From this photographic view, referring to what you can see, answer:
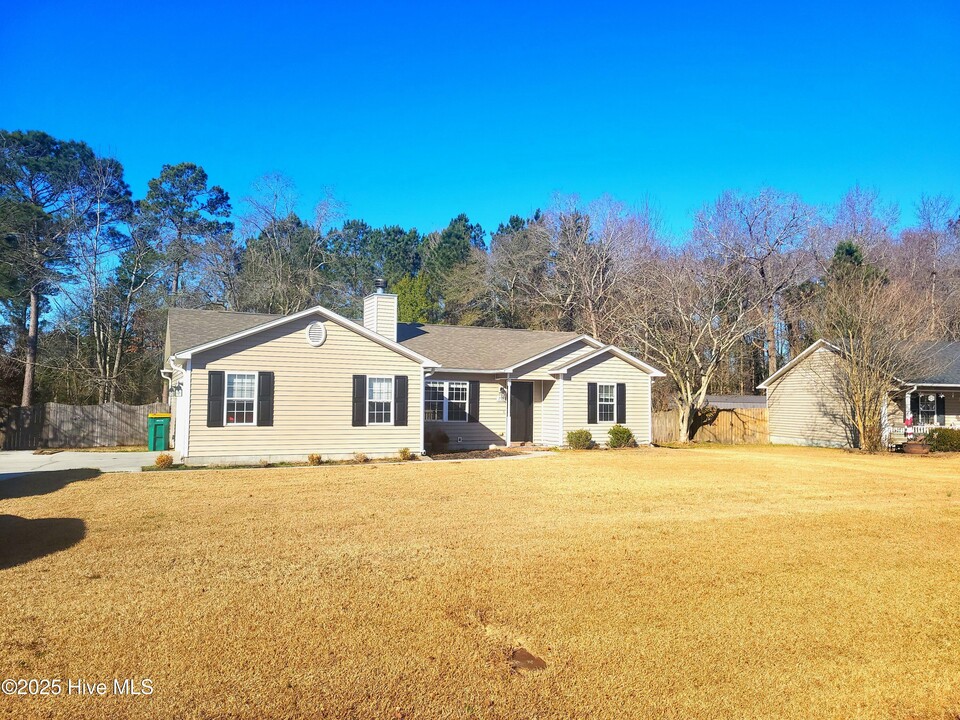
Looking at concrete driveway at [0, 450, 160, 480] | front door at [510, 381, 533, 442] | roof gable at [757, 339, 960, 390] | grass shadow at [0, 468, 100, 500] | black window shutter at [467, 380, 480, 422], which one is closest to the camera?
grass shadow at [0, 468, 100, 500]

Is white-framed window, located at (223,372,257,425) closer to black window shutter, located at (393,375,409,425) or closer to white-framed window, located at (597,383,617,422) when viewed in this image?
black window shutter, located at (393,375,409,425)

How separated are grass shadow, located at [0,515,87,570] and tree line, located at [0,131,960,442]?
22677 millimetres

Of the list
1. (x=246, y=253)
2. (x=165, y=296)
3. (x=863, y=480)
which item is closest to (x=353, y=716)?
(x=863, y=480)

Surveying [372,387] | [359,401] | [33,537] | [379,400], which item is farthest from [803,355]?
[33,537]

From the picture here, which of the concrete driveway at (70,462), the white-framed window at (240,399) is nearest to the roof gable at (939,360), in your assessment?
the white-framed window at (240,399)

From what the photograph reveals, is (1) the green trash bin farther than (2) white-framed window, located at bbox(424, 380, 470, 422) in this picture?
No

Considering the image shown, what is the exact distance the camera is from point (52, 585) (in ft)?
20.9

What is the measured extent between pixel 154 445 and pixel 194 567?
15683mm

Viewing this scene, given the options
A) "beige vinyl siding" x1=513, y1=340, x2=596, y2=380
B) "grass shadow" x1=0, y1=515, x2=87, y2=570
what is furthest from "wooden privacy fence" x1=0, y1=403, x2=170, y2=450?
"grass shadow" x1=0, y1=515, x2=87, y2=570

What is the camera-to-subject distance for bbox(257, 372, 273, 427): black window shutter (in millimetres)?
17250

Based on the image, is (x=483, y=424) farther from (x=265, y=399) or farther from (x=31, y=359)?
(x=31, y=359)

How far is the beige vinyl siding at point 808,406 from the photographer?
2631cm

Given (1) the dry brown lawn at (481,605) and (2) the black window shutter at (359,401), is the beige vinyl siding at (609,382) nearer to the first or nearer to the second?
(2) the black window shutter at (359,401)

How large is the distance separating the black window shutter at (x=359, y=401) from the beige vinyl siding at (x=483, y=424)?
3.15 m
